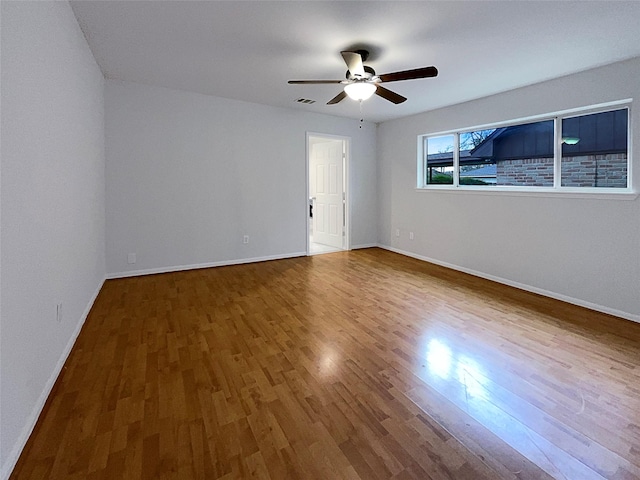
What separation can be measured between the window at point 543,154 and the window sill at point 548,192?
3.0 inches

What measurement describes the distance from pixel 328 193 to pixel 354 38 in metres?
3.87

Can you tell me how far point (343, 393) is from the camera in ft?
6.45

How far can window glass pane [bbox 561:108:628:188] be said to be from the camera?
3283 millimetres

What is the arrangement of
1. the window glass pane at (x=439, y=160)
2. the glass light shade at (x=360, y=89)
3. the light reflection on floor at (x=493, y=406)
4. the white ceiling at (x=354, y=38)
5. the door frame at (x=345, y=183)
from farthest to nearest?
1. the door frame at (x=345, y=183)
2. the window glass pane at (x=439, y=160)
3. the glass light shade at (x=360, y=89)
4. the white ceiling at (x=354, y=38)
5. the light reflection on floor at (x=493, y=406)

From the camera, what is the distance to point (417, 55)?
3146 millimetres

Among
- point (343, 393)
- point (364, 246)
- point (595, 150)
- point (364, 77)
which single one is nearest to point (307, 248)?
point (364, 246)

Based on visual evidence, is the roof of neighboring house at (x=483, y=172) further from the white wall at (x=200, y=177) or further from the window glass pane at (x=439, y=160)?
the white wall at (x=200, y=177)

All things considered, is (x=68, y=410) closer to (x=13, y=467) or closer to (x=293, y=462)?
(x=13, y=467)

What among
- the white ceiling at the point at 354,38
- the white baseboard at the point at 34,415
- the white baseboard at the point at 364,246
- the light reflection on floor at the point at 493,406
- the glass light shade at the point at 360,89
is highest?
the white ceiling at the point at 354,38

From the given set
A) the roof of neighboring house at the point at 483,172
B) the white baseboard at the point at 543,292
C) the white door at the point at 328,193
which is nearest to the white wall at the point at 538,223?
the white baseboard at the point at 543,292

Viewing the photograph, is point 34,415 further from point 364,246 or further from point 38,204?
point 364,246

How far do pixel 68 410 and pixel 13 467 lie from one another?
391mm

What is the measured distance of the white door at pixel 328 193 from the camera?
6.27m

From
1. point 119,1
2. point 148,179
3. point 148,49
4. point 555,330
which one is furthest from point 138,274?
point 555,330
